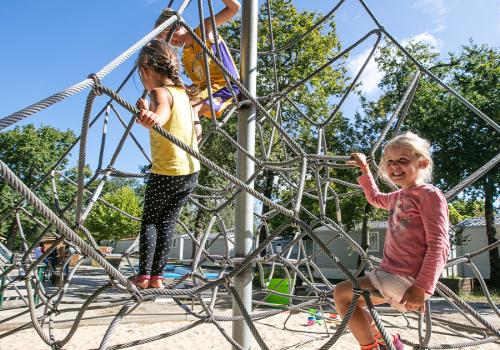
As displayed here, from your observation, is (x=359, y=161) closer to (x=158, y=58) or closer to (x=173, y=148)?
(x=173, y=148)

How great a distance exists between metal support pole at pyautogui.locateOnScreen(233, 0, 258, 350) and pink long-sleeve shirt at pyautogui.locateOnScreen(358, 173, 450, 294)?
87 cm

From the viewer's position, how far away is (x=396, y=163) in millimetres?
1614

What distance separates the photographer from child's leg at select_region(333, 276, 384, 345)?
157cm

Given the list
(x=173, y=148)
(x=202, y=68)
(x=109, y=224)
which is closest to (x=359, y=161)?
(x=173, y=148)

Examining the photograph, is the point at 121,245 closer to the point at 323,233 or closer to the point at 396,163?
the point at 323,233

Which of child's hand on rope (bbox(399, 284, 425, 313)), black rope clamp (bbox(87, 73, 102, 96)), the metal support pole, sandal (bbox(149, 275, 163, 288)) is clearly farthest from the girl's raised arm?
child's hand on rope (bbox(399, 284, 425, 313))

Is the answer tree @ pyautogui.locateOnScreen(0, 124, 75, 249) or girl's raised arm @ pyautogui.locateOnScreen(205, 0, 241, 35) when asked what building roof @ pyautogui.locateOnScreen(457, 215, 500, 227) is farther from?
tree @ pyautogui.locateOnScreen(0, 124, 75, 249)

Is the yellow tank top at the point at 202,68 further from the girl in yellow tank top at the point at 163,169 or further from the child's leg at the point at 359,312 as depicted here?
Answer: the child's leg at the point at 359,312

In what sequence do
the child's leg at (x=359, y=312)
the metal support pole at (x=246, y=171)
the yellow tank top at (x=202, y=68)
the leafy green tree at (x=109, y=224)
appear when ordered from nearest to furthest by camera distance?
the child's leg at (x=359, y=312) → the metal support pole at (x=246, y=171) → the yellow tank top at (x=202, y=68) → the leafy green tree at (x=109, y=224)

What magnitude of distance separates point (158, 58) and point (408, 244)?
1192 mm

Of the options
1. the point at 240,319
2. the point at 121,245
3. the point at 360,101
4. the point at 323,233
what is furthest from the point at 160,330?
the point at 121,245

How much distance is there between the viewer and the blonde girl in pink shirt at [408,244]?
1404mm

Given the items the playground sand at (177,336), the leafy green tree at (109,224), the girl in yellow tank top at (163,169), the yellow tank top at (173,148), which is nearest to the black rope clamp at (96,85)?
the girl in yellow tank top at (163,169)

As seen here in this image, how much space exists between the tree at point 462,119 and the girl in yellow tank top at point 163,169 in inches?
361
